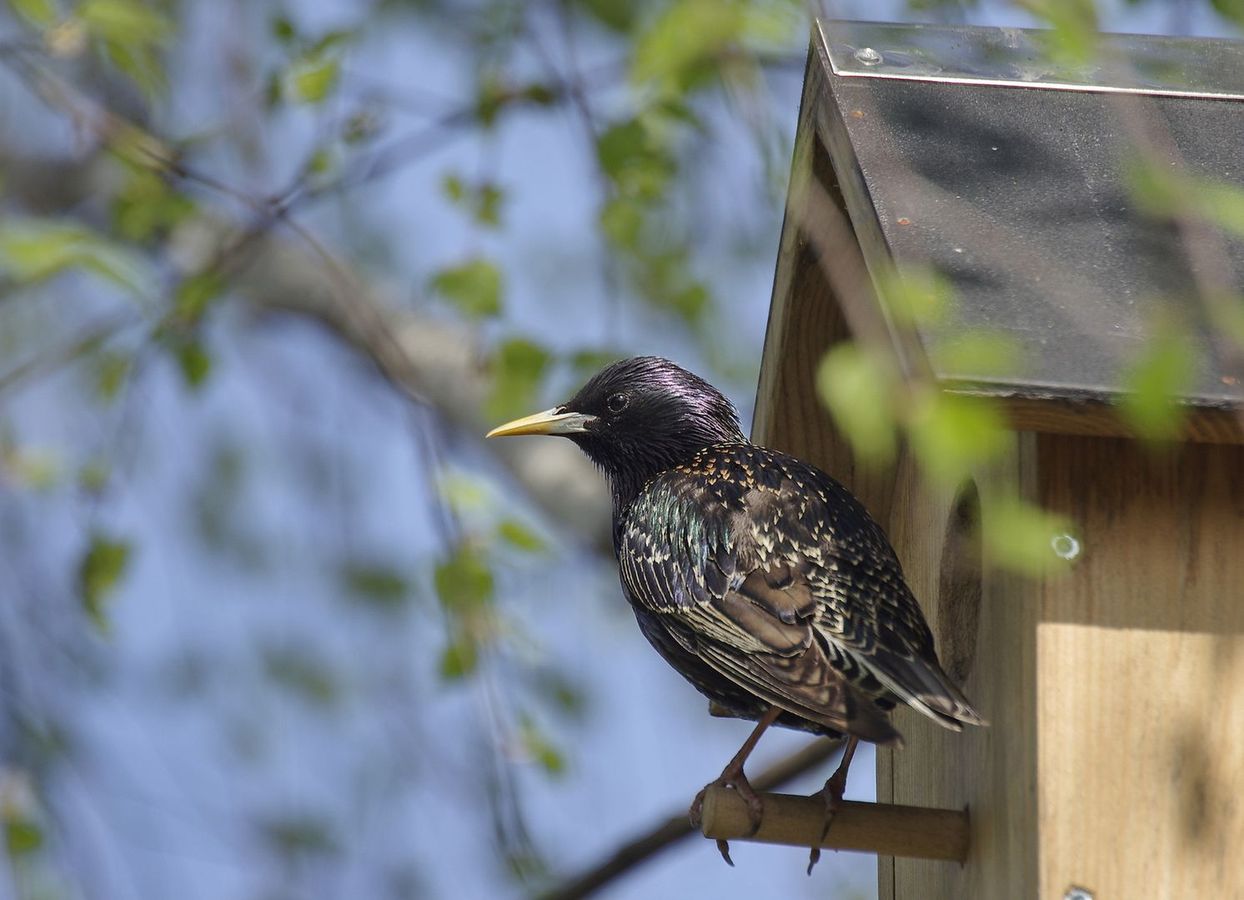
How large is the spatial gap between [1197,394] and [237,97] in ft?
10.5

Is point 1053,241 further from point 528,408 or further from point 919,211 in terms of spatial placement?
point 528,408

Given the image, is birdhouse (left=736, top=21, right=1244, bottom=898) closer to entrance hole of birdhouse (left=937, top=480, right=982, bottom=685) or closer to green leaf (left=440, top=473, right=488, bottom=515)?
entrance hole of birdhouse (left=937, top=480, right=982, bottom=685)

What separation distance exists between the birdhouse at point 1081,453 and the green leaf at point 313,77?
132cm

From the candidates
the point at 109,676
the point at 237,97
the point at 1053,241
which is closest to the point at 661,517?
the point at 1053,241

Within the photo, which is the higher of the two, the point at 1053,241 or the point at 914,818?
the point at 1053,241

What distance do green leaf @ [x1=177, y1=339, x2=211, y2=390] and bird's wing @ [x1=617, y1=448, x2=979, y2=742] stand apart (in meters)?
1.64

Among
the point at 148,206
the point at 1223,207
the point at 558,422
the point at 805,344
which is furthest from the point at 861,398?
the point at 148,206

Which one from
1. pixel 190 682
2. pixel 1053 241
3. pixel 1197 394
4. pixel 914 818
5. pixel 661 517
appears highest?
pixel 1053 241

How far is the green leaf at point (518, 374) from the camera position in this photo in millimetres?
3930

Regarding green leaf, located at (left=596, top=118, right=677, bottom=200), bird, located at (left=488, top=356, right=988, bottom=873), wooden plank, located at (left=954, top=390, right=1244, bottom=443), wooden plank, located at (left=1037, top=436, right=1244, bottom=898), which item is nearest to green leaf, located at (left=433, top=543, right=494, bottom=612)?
bird, located at (left=488, top=356, right=988, bottom=873)

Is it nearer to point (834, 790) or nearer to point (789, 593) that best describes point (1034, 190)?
point (789, 593)

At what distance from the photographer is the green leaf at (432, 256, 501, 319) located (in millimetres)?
3879

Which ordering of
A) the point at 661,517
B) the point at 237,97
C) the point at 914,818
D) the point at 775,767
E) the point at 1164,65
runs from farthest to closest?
the point at 237,97 → the point at 775,767 → the point at 661,517 → the point at 1164,65 → the point at 914,818

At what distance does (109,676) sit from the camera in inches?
201
